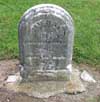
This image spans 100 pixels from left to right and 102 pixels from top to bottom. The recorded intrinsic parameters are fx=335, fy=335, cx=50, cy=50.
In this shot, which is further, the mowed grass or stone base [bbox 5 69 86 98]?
the mowed grass

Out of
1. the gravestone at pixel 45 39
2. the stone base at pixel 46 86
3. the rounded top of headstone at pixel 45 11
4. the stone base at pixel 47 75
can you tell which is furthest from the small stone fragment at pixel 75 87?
the rounded top of headstone at pixel 45 11

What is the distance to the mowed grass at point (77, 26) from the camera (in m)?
6.86

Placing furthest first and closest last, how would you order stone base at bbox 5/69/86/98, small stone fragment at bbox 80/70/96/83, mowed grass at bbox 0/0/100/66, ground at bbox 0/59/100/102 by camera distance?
mowed grass at bbox 0/0/100/66 < small stone fragment at bbox 80/70/96/83 < stone base at bbox 5/69/86/98 < ground at bbox 0/59/100/102

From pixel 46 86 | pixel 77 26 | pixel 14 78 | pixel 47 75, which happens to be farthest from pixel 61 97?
pixel 77 26

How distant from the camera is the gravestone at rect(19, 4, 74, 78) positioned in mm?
5262

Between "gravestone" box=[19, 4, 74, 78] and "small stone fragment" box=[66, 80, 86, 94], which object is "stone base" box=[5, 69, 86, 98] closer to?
"small stone fragment" box=[66, 80, 86, 94]

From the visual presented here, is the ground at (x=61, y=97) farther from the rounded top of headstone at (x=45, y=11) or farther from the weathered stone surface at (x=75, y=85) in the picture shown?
the rounded top of headstone at (x=45, y=11)

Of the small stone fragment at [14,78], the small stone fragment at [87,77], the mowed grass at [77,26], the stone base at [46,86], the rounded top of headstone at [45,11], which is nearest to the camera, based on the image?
the rounded top of headstone at [45,11]

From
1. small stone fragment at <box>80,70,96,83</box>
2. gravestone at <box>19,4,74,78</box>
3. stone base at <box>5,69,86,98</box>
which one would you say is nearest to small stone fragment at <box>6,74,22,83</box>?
stone base at <box>5,69,86,98</box>

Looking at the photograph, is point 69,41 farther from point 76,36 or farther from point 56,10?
point 76,36

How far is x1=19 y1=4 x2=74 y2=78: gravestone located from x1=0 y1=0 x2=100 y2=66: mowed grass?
3.57 feet

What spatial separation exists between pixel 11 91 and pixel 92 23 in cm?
364

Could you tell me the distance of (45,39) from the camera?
543 cm

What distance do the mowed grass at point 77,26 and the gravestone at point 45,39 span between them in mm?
1089
